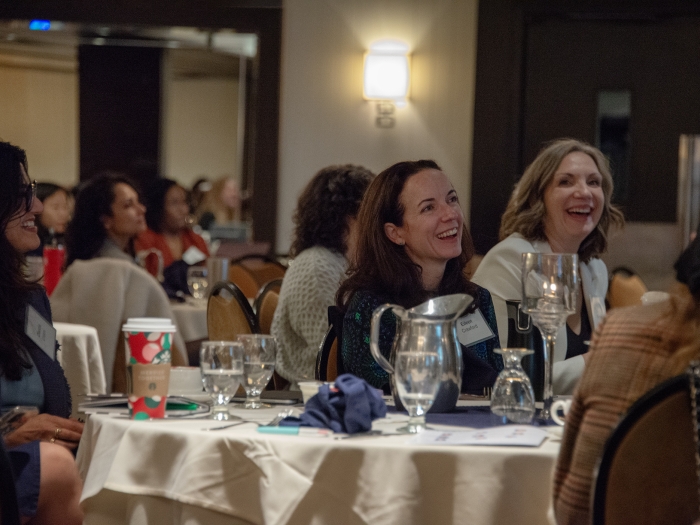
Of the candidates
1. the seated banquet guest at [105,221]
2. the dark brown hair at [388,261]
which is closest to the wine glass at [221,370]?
the dark brown hair at [388,261]

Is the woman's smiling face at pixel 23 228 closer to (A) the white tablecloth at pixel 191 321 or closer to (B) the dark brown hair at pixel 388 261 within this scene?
(B) the dark brown hair at pixel 388 261

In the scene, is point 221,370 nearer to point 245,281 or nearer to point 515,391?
point 515,391

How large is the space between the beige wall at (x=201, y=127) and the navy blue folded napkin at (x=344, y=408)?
536 inches

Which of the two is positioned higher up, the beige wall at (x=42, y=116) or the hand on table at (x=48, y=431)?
the beige wall at (x=42, y=116)

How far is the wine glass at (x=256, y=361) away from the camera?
6.97 ft

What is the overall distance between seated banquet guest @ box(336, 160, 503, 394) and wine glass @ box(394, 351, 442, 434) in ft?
1.88

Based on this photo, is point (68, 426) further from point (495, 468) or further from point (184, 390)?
point (495, 468)

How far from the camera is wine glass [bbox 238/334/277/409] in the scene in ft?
6.97

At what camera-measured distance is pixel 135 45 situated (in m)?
10.9

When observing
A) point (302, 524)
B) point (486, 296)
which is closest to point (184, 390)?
point (302, 524)

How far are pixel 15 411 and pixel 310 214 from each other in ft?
5.19

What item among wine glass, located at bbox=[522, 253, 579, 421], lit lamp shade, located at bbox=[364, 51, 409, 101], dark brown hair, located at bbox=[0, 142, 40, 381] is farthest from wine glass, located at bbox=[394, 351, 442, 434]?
lit lamp shade, located at bbox=[364, 51, 409, 101]

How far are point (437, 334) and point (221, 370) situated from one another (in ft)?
1.50

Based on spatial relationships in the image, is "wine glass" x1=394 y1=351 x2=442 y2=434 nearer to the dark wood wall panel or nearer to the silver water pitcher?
the silver water pitcher
